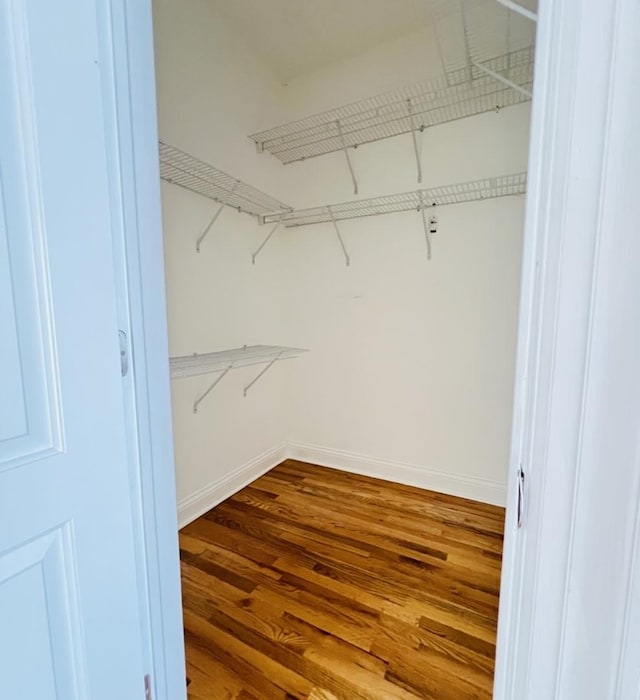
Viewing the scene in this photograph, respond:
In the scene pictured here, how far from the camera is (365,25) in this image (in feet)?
6.39

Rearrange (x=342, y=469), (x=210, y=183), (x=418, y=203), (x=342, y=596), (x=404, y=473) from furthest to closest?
(x=342, y=469) → (x=404, y=473) → (x=418, y=203) → (x=210, y=183) → (x=342, y=596)

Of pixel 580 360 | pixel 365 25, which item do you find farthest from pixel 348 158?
pixel 580 360

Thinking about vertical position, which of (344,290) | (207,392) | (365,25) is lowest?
(207,392)

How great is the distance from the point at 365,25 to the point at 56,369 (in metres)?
2.44

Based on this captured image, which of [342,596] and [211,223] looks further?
[211,223]

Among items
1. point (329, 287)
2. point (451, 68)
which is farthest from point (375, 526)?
point (451, 68)

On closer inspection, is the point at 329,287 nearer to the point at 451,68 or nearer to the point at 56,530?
the point at 451,68

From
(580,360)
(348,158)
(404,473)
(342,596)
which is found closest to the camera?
(580,360)

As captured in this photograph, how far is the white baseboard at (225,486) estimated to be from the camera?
1.91 m

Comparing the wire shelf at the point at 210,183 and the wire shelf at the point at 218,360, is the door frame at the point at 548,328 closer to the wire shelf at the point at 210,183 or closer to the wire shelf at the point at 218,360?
the wire shelf at the point at 218,360

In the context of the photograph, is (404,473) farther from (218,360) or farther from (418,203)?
(418,203)

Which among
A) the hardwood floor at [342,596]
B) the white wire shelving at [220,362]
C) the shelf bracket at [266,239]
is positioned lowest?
the hardwood floor at [342,596]

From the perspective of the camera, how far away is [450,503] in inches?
82.7

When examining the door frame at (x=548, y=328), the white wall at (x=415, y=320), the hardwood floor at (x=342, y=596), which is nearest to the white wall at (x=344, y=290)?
the white wall at (x=415, y=320)
